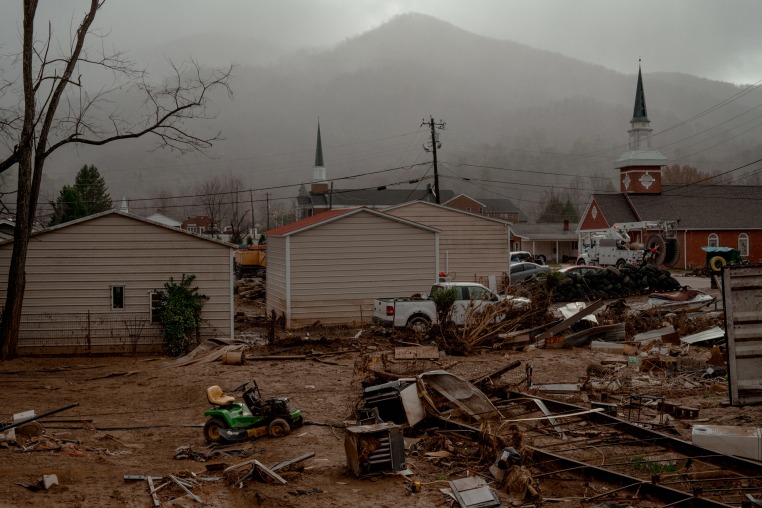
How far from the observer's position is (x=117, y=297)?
22.4 m

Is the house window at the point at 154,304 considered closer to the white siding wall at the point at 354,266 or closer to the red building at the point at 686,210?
the white siding wall at the point at 354,266

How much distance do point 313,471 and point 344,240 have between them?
59.3 ft

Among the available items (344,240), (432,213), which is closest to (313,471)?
(344,240)

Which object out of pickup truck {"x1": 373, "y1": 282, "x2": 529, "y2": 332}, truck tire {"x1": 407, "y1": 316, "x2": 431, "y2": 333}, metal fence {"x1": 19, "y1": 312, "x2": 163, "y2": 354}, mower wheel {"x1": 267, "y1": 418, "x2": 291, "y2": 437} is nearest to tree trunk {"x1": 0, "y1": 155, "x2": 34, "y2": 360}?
metal fence {"x1": 19, "y1": 312, "x2": 163, "y2": 354}

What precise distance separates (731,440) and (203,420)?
868 centimetres

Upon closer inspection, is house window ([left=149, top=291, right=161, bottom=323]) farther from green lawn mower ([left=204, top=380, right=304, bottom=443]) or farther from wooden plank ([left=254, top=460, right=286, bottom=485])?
wooden plank ([left=254, top=460, right=286, bottom=485])

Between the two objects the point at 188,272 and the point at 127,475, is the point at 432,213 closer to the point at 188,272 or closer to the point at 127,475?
the point at 188,272

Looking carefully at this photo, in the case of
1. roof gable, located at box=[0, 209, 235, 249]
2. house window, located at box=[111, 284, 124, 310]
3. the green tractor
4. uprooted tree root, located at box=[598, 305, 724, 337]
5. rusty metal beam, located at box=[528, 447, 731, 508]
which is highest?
roof gable, located at box=[0, 209, 235, 249]

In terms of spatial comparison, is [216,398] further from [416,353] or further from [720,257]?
[720,257]

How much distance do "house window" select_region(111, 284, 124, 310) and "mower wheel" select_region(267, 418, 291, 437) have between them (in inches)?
479

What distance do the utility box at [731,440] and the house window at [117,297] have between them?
680 inches

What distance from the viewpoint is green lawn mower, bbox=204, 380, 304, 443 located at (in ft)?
37.8

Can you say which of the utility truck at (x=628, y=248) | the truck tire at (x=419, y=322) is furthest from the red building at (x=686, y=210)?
the truck tire at (x=419, y=322)

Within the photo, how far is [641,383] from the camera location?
51.8 feet
